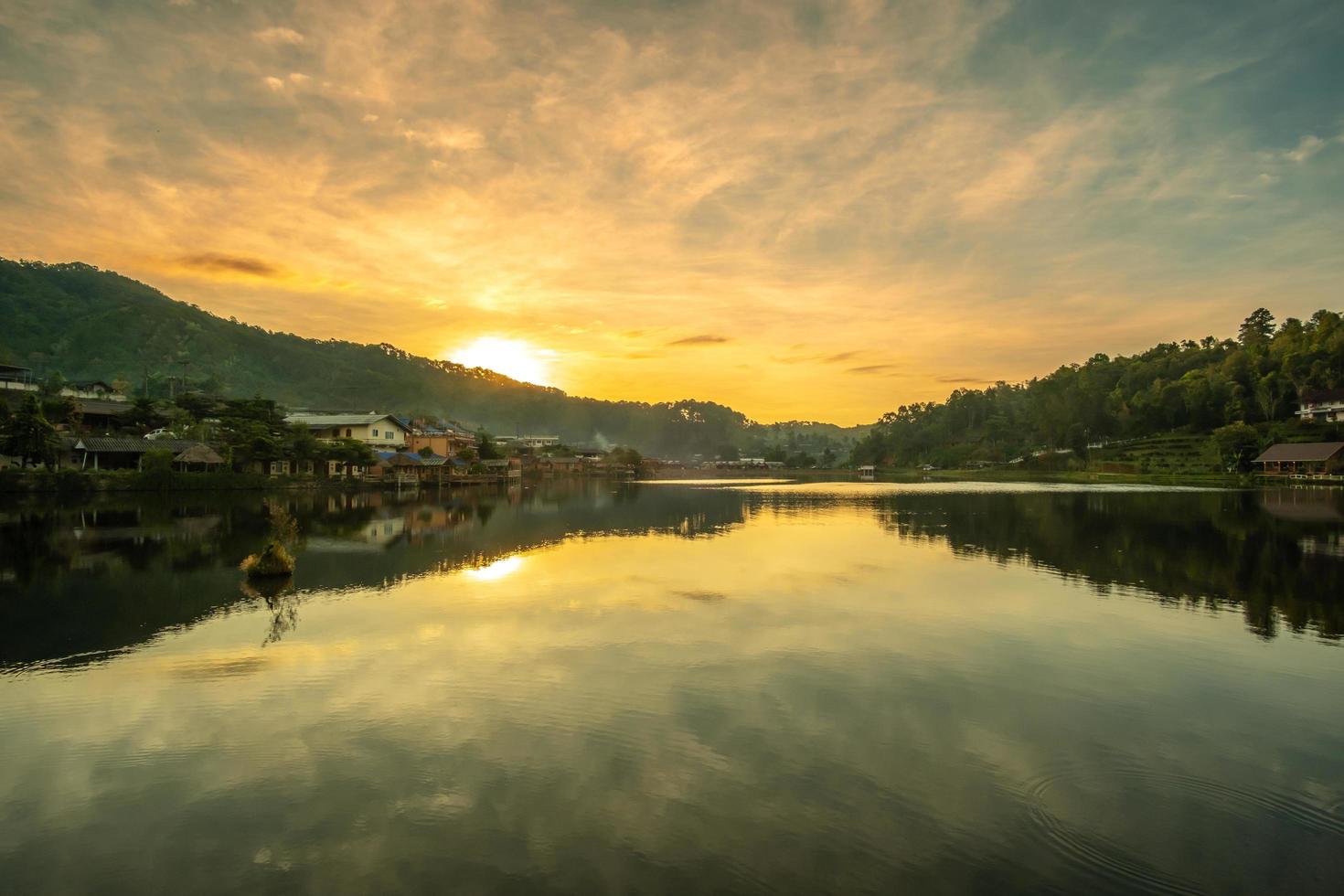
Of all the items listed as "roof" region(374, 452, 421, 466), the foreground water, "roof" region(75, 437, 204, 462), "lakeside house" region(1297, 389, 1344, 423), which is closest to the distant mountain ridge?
"roof" region(374, 452, 421, 466)

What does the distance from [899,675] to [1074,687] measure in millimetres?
2673

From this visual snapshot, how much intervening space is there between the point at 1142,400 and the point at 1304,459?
3416 cm

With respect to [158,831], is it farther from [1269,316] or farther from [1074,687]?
[1269,316]

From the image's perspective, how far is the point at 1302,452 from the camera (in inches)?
2756

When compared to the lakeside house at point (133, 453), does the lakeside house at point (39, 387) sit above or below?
above

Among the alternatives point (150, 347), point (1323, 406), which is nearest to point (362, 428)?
point (150, 347)

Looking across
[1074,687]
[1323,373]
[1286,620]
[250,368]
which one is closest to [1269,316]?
[1323,373]

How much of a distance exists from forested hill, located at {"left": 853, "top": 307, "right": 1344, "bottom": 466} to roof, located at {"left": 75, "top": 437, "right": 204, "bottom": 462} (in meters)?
105

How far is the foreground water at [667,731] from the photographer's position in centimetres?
622

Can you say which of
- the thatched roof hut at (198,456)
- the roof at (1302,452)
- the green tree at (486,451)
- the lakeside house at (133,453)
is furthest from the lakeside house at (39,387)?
the roof at (1302,452)

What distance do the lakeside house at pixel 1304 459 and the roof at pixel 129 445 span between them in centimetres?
9976

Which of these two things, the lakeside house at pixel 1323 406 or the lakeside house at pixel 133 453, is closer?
the lakeside house at pixel 133 453

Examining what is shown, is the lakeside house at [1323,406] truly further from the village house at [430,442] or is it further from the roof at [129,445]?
the roof at [129,445]

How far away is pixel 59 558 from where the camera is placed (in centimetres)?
2091
